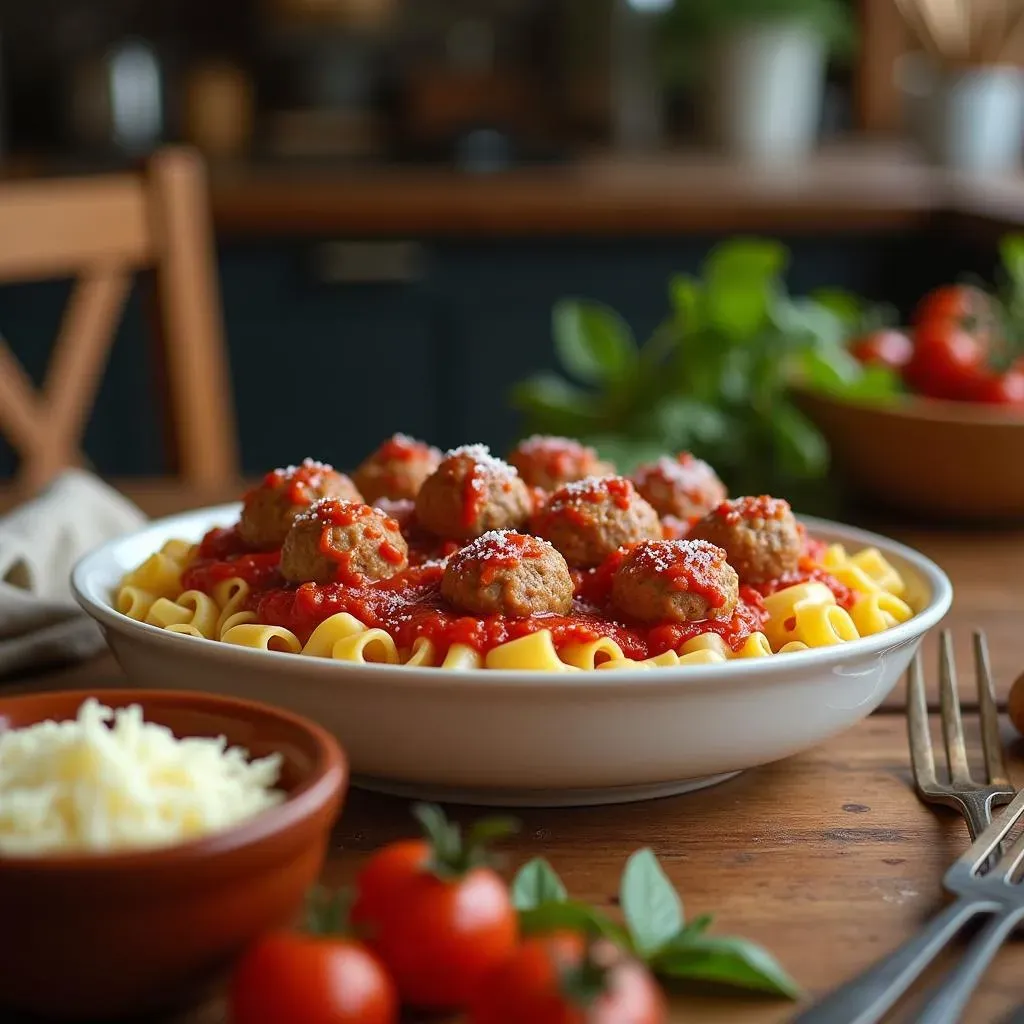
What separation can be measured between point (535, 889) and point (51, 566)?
1257 mm

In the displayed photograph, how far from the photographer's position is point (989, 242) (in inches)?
193

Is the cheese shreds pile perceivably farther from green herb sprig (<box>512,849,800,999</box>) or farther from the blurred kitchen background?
the blurred kitchen background

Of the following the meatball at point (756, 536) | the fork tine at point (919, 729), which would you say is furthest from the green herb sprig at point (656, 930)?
the meatball at point (756, 536)

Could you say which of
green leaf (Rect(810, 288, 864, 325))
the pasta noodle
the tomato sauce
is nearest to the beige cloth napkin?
the pasta noodle

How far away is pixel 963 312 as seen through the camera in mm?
2924

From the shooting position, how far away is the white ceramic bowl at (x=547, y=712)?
139cm

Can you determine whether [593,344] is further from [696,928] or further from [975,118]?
Result: [975,118]

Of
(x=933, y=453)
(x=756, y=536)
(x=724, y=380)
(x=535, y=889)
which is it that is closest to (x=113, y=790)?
(x=535, y=889)

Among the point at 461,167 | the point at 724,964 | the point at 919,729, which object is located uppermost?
the point at 461,167

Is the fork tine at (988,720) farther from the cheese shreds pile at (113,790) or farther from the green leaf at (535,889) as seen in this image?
the cheese shreds pile at (113,790)

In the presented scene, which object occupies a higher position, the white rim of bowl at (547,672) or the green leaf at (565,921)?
the white rim of bowl at (547,672)

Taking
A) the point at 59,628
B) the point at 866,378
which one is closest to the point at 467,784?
the point at 59,628

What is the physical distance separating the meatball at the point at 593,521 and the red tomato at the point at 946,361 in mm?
1213

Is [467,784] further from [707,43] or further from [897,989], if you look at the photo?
[707,43]
